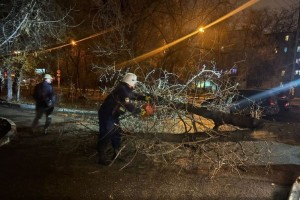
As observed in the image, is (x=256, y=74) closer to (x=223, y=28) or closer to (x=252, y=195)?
(x=223, y=28)

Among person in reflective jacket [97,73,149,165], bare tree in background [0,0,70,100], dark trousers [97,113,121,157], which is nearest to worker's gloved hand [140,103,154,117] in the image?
person in reflective jacket [97,73,149,165]

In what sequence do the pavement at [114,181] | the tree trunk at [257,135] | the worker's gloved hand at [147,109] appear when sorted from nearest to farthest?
the pavement at [114,181] → the tree trunk at [257,135] → the worker's gloved hand at [147,109]

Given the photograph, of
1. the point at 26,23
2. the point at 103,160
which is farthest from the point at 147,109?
the point at 26,23

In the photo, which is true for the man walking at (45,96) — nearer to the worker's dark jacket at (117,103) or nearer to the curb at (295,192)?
the worker's dark jacket at (117,103)

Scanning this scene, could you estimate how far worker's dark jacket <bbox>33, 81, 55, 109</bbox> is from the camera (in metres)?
9.12

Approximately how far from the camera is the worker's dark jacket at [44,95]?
29.9 ft

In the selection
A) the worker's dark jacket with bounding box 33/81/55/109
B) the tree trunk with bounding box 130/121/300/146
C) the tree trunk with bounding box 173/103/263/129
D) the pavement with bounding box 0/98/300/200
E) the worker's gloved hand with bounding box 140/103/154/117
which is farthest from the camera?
the worker's dark jacket with bounding box 33/81/55/109

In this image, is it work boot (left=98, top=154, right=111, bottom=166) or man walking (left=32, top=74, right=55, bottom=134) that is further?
man walking (left=32, top=74, right=55, bottom=134)

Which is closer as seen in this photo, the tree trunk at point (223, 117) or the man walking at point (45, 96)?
the tree trunk at point (223, 117)

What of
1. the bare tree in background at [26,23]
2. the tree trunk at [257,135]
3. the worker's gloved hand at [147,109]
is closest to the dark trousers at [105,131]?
the worker's gloved hand at [147,109]

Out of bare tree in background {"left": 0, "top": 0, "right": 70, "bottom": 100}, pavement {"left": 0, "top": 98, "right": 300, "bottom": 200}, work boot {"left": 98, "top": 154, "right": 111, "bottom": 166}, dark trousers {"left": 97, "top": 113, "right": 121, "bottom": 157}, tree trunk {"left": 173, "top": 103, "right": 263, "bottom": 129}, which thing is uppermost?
bare tree in background {"left": 0, "top": 0, "right": 70, "bottom": 100}

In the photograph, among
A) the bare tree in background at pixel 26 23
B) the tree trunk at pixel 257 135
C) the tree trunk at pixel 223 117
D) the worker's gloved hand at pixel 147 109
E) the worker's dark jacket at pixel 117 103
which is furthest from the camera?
the bare tree in background at pixel 26 23

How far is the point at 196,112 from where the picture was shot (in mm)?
7191

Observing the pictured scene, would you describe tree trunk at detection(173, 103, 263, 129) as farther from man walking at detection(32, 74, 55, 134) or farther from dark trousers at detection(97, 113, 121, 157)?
man walking at detection(32, 74, 55, 134)
